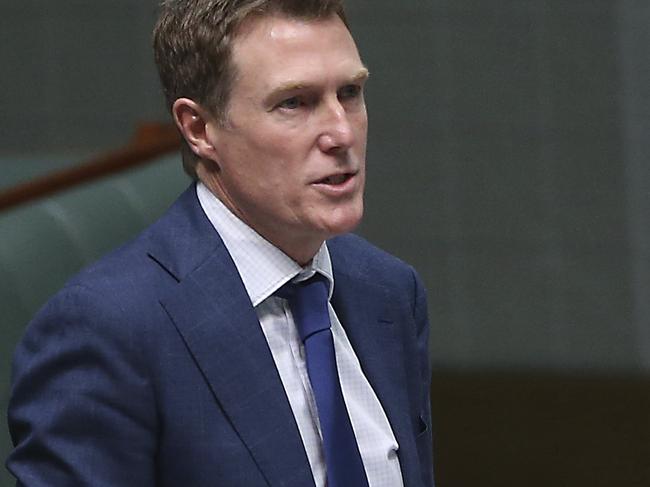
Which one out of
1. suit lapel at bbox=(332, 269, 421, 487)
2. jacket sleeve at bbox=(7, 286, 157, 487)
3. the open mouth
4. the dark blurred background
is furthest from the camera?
the dark blurred background

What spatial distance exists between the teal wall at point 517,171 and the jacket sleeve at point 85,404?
3703 millimetres

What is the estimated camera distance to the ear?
6.14 ft

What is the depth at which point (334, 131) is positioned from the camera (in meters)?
1.81

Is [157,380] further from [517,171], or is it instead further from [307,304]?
[517,171]

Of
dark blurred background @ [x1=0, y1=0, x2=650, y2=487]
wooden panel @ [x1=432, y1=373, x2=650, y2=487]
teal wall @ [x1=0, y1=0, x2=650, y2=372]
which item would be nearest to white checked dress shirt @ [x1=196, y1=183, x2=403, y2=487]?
wooden panel @ [x1=432, y1=373, x2=650, y2=487]

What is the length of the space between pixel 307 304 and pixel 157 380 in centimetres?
24

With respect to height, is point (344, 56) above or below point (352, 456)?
above

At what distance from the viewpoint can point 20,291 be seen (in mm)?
2787

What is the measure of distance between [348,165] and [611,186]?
3.60 metres

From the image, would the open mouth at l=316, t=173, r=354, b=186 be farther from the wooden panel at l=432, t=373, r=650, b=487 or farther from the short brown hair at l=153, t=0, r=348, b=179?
the wooden panel at l=432, t=373, r=650, b=487

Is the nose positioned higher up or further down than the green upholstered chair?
higher up

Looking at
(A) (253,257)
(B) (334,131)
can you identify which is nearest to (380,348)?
(A) (253,257)

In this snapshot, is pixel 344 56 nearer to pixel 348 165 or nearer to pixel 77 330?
pixel 348 165

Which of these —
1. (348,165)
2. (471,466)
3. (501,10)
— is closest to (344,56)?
(348,165)
